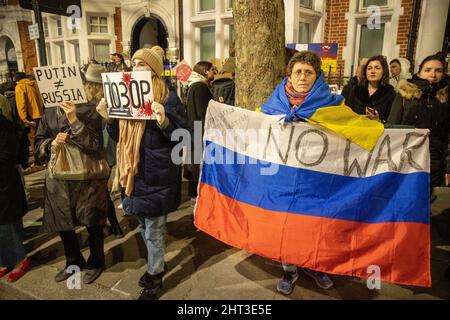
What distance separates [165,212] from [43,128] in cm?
136

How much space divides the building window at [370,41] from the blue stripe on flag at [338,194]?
7.04 meters

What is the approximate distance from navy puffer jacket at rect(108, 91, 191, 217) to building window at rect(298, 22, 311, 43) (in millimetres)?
6803

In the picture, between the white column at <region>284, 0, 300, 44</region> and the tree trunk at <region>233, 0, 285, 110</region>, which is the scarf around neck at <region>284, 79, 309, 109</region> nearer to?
the tree trunk at <region>233, 0, 285, 110</region>

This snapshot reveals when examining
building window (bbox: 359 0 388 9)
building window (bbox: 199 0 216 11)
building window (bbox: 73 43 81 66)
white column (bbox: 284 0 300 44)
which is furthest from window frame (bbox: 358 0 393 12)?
building window (bbox: 73 43 81 66)

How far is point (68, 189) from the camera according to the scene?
2.86m

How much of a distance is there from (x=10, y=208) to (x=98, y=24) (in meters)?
11.3

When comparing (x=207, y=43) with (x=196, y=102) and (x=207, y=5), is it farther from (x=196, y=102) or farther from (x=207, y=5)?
(x=196, y=102)

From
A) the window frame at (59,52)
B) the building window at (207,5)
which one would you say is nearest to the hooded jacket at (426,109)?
the building window at (207,5)

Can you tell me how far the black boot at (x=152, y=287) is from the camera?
8.98 ft

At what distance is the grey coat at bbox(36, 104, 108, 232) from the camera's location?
2.82 m

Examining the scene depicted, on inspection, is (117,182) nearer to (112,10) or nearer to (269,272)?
(269,272)

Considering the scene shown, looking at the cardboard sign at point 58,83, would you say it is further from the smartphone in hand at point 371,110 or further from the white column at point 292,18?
the white column at point 292,18

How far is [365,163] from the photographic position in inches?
99.1

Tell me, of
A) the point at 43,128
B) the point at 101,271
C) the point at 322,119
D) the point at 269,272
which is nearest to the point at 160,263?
the point at 101,271
